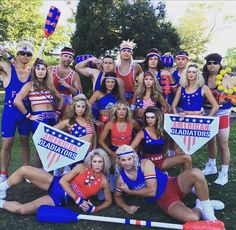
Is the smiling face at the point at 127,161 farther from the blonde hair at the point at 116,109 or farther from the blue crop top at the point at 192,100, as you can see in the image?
the blue crop top at the point at 192,100

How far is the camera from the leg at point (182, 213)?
3209 mm

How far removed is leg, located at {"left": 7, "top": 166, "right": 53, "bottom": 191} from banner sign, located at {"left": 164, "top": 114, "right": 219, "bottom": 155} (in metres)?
1.62

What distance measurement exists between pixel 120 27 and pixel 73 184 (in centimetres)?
1329

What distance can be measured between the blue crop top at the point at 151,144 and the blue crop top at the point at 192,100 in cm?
66

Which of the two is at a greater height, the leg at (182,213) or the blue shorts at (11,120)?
the blue shorts at (11,120)

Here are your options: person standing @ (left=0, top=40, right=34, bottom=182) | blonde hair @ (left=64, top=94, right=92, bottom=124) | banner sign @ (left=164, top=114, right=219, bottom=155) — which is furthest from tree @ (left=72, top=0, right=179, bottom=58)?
banner sign @ (left=164, top=114, right=219, bottom=155)

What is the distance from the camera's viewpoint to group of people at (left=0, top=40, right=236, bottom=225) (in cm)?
347

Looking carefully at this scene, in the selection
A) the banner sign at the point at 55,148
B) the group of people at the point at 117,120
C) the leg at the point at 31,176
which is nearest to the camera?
the group of people at the point at 117,120

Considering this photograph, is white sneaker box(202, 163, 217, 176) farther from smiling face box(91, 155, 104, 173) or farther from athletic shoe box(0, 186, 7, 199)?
athletic shoe box(0, 186, 7, 199)

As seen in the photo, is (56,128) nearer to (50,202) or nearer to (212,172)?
(50,202)

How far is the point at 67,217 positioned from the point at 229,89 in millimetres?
2653

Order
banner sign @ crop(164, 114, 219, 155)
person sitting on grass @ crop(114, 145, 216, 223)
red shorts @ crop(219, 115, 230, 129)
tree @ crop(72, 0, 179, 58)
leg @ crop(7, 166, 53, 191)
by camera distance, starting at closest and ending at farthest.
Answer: person sitting on grass @ crop(114, 145, 216, 223) → leg @ crop(7, 166, 53, 191) → banner sign @ crop(164, 114, 219, 155) → red shorts @ crop(219, 115, 230, 129) → tree @ crop(72, 0, 179, 58)

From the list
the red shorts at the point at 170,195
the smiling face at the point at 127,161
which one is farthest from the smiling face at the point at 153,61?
the red shorts at the point at 170,195

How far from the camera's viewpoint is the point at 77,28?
51.0 ft
